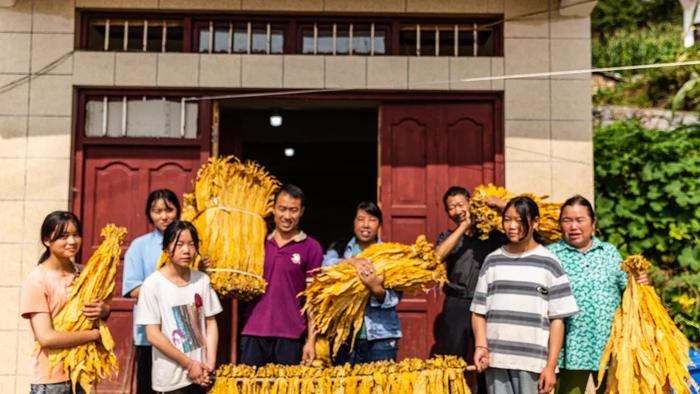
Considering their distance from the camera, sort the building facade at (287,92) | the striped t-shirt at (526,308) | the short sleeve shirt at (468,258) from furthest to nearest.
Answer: the building facade at (287,92)
the short sleeve shirt at (468,258)
the striped t-shirt at (526,308)

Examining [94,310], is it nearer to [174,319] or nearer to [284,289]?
[174,319]

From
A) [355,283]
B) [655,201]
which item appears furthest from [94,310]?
[655,201]

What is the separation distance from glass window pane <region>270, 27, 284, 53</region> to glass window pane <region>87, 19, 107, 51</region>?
1329mm

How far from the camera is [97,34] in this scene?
5.51 m

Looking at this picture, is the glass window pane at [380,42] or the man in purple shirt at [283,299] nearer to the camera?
the man in purple shirt at [283,299]

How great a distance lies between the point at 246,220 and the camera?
3.90m

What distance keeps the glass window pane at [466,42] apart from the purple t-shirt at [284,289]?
2428 mm

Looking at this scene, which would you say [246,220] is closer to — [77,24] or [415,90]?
[415,90]

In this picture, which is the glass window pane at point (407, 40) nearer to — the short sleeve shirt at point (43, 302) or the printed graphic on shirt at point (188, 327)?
the printed graphic on shirt at point (188, 327)

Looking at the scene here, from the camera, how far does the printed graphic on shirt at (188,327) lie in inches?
130

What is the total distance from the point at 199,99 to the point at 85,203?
1.18m

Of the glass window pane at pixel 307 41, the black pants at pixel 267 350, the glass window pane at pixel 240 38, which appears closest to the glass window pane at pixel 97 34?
the glass window pane at pixel 240 38

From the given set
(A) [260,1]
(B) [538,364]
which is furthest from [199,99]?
(B) [538,364]

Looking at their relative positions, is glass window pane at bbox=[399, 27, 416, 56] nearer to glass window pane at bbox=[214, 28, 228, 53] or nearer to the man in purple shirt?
glass window pane at bbox=[214, 28, 228, 53]
